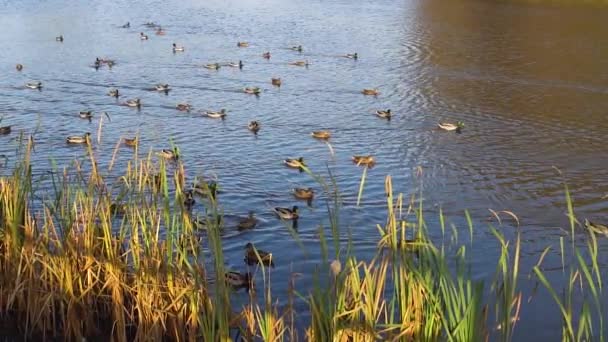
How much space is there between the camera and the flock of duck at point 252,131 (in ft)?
30.2

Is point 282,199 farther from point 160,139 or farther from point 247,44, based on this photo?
point 247,44

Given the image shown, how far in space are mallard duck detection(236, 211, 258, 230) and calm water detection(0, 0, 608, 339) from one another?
0.19m

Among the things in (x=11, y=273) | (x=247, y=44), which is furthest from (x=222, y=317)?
(x=247, y=44)

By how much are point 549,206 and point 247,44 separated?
19497 mm

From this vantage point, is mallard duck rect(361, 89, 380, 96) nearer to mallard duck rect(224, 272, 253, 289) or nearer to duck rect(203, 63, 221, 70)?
duck rect(203, 63, 221, 70)

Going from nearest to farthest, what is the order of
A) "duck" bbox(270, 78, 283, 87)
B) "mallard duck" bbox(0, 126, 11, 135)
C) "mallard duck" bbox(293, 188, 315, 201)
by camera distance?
"mallard duck" bbox(293, 188, 315, 201), "mallard duck" bbox(0, 126, 11, 135), "duck" bbox(270, 78, 283, 87)

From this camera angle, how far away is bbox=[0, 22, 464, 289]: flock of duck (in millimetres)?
9195

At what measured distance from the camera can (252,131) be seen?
712 inches

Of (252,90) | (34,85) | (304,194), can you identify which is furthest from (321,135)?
(34,85)

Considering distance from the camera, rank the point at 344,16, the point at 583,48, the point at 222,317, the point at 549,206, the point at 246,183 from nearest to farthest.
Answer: the point at 222,317 → the point at 549,206 → the point at 246,183 → the point at 583,48 → the point at 344,16

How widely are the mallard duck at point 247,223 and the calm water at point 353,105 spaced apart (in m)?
0.19

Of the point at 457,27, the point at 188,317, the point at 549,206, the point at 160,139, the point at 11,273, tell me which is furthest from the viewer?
the point at 457,27

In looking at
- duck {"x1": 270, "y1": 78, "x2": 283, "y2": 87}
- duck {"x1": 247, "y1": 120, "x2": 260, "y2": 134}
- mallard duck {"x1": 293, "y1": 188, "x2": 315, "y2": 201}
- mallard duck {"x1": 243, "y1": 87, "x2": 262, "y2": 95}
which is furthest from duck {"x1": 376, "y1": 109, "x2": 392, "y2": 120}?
mallard duck {"x1": 293, "y1": 188, "x2": 315, "y2": 201}

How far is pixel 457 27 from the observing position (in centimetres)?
3547
